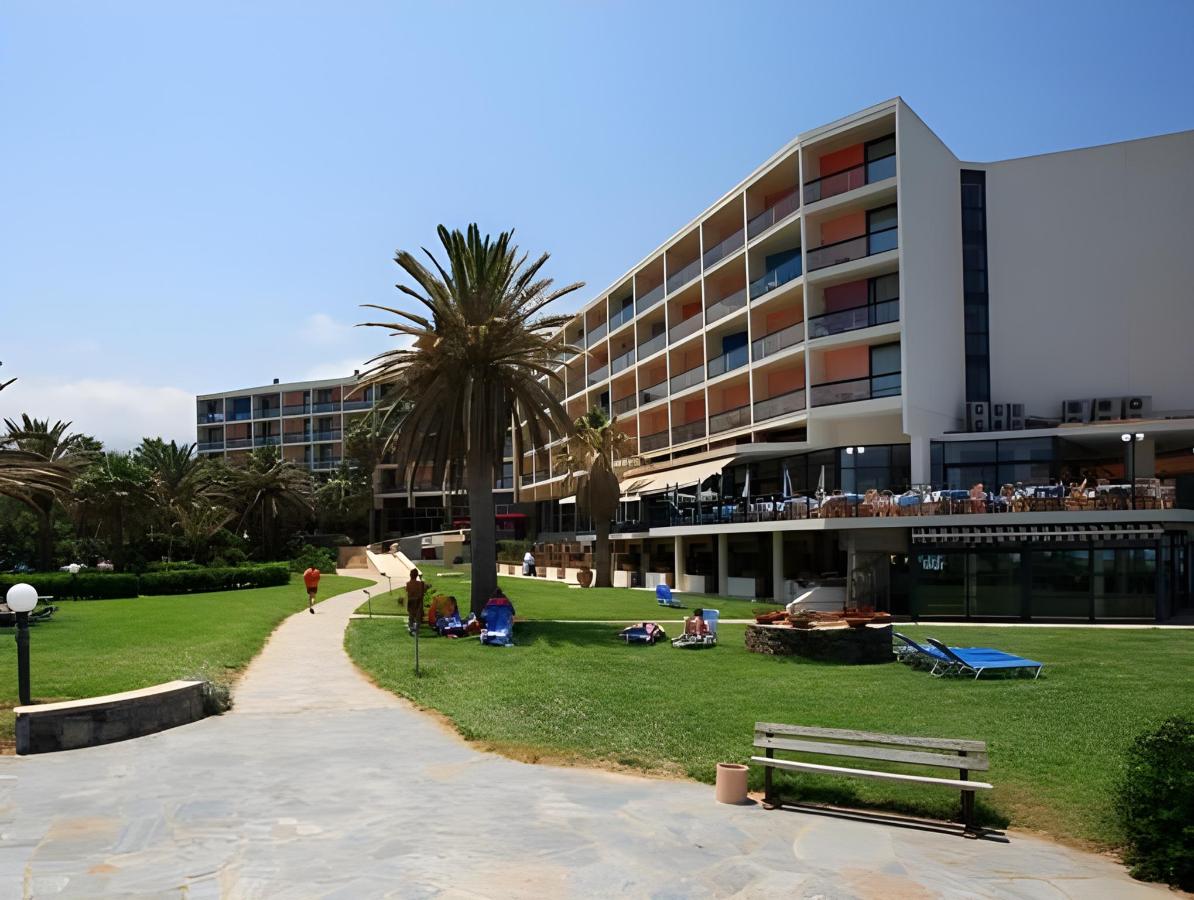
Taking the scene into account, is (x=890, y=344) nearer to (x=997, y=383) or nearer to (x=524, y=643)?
(x=997, y=383)

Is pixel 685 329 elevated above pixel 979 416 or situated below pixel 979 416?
above

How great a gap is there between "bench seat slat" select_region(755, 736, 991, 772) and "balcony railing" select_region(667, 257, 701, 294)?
42554mm

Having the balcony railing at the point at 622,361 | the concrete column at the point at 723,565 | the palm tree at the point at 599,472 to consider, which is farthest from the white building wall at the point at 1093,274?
the balcony railing at the point at 622,361

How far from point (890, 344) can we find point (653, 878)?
3348cm

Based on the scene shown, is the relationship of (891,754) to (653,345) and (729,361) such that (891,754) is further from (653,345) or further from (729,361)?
(653,345)

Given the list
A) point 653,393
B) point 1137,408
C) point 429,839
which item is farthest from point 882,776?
point 653,393

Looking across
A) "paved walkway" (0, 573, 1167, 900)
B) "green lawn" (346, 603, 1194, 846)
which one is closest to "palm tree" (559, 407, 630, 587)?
"green lawn" (346, 603, 1194, 846)

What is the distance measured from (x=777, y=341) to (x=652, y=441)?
15968 millimetres

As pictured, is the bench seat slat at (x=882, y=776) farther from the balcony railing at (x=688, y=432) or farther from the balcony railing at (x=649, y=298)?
the balcony railing at (x=649, y=298)

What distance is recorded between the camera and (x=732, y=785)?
10039 millimetres

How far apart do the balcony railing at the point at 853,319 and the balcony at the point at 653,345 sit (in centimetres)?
1635

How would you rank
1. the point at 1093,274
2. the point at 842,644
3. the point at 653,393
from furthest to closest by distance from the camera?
1. the point at 653,393
2. the point at 1093,274
3. the point at 842,644

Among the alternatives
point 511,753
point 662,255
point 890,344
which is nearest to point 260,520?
point 662,255

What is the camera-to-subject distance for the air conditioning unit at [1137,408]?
125ft
